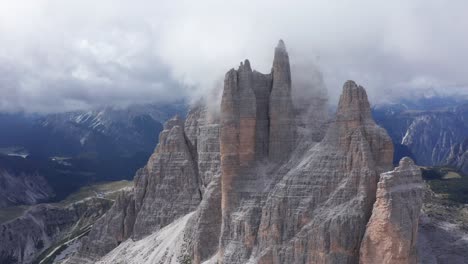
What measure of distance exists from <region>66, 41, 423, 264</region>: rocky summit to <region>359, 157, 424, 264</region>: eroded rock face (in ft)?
0.37

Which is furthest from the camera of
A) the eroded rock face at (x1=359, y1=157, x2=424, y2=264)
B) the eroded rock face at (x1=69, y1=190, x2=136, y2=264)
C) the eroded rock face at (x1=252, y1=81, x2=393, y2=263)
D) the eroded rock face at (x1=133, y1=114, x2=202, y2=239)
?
the eroded rock face at (x1=69, y1=190, x2=136, y2=264)

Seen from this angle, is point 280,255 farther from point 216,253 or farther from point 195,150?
point 195,150

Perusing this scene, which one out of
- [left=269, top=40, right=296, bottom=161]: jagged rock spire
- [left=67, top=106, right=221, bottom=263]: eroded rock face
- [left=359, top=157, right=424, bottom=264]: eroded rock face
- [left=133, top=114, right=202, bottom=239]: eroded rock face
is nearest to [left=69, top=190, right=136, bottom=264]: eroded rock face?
[left=67, top=106, right=221, bottom=263]: eroded rock face

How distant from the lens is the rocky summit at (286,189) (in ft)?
200

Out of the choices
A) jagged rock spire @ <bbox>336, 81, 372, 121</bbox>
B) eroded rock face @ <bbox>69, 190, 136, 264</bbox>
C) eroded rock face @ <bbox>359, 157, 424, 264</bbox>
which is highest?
jagged rock spire @ <bbox>336, 81, 372, 121</bbox>

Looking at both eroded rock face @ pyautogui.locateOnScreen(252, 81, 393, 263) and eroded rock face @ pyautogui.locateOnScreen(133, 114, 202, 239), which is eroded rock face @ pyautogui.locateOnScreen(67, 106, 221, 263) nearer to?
eroded rock face @ pyautogui.locateOnScreen(133, 114, 202, 239)

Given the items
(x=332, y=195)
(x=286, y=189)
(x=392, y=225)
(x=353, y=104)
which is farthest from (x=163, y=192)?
(x=392, y=225)

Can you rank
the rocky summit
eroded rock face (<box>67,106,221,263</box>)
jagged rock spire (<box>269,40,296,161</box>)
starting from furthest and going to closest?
eroded rock face (<box>67,106,221,263</box>) → jagged rock spire (<box>269,40,296,161</box>) → the rocky summit

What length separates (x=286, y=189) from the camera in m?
67.8

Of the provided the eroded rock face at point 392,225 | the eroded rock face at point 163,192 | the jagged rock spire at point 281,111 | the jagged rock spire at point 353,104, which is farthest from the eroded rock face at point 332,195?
the eroded rock face at point 163,192

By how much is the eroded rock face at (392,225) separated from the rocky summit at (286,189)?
11cm

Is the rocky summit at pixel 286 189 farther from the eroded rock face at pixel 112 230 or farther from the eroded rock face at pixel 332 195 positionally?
the eroded rock face at pixel 112 230

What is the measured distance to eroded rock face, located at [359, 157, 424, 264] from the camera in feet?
190

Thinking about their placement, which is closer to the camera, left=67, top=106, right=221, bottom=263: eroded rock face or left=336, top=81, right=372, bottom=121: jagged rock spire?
left=336, top=81, right=372, bottom=121: jagged rock spire
